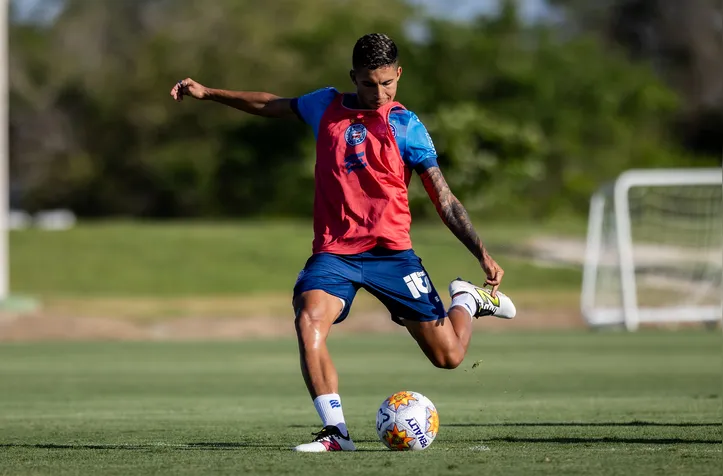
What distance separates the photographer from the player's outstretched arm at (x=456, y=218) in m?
8.91

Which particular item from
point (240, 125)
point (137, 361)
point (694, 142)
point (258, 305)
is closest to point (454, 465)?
point (137, 361)

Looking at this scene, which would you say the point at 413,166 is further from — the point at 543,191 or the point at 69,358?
the point at 543,191

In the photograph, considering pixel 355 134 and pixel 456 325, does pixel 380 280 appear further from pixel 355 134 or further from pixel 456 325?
pixel 355 134

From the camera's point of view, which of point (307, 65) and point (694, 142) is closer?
point (307, 65)

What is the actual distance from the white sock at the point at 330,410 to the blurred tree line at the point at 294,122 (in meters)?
44.8

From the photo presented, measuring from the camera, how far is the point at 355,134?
8.84 metres

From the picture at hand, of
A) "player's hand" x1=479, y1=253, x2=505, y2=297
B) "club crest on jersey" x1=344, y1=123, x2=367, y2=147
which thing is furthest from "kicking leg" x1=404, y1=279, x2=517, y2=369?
"club crest on jersey" x1=344, y1=123, x2=367, y2=147

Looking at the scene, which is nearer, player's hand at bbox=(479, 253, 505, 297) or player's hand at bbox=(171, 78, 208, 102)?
player's hand at bbox=(479, 253, 505, 297)

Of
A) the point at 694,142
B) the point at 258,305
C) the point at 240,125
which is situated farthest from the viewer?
the point at 694,142

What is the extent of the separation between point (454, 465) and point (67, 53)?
78114 millimetres

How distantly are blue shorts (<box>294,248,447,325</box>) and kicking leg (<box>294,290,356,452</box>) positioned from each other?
151 mm

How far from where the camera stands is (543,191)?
6419cm

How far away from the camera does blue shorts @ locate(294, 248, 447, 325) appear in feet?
28.9

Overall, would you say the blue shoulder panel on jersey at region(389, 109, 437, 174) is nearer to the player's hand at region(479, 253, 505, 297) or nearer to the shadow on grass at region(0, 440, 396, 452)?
the player's hand at region(479, 253, 505, 297)
